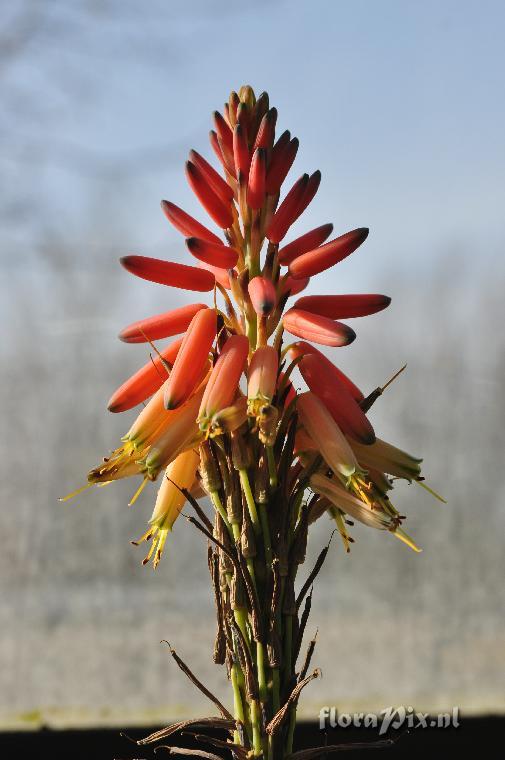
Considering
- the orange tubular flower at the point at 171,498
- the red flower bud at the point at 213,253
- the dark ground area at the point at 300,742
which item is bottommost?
the dark ground area at the point at 300,742

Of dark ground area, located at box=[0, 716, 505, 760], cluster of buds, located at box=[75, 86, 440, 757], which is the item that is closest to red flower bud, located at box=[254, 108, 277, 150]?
cluster of buds, located at box=[75, 86, 440, 757]

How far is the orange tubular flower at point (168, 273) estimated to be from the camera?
87 centimetres

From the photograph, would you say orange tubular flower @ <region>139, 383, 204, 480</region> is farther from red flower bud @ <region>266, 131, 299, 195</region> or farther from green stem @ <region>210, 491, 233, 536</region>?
red flower bud @ <region>266, 131, 299, 195</region>

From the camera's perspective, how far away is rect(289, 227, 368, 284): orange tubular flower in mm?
877

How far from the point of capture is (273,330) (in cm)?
91

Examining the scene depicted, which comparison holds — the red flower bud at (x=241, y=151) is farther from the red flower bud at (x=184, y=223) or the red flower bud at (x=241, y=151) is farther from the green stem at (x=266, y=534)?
the green stem at (x=266, y=534)

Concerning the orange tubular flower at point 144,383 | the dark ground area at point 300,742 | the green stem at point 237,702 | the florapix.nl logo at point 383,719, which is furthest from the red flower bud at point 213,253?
the dark ground area at point 300,742

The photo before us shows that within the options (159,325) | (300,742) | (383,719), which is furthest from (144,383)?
(300,742)

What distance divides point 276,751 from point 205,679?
1936 mm

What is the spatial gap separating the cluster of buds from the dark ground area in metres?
1.01

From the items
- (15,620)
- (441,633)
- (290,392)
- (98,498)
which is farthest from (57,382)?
(290,392)

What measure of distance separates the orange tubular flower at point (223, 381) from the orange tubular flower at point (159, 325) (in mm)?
72

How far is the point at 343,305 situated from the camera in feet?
2.98

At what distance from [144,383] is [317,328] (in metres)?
0.20
